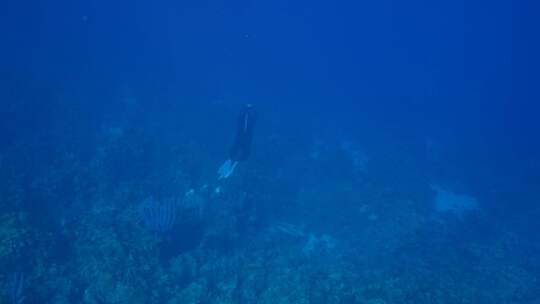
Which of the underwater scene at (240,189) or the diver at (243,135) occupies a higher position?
the diver at (243,135)

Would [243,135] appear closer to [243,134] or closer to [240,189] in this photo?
[243,134]

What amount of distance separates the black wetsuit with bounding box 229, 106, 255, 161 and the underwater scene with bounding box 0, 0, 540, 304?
0.20 ft

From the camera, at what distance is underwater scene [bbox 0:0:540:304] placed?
9781 mm

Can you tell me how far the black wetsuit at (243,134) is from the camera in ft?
35.7

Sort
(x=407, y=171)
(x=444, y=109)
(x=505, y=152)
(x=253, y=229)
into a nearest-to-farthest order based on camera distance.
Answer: (x=253, y=229) < (x=407, y=171) < (x=505, y=152) < (x=444, y=109)

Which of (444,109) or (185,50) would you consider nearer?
(444,109)

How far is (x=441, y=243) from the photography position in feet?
47.2

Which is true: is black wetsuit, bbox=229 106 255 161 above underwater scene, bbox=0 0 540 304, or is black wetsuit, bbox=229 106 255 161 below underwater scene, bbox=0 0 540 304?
above

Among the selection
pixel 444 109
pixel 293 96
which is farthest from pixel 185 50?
pixel 444 109

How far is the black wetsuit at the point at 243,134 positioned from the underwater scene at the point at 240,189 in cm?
6

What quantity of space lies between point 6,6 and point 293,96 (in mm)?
44871

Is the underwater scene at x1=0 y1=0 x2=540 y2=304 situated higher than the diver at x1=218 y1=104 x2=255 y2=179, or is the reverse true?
the diver at x1=218 y1=104 x2=255 y2=179

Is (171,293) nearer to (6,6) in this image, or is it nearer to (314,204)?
(314,204)

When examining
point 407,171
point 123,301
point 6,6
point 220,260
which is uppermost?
point 6,6
